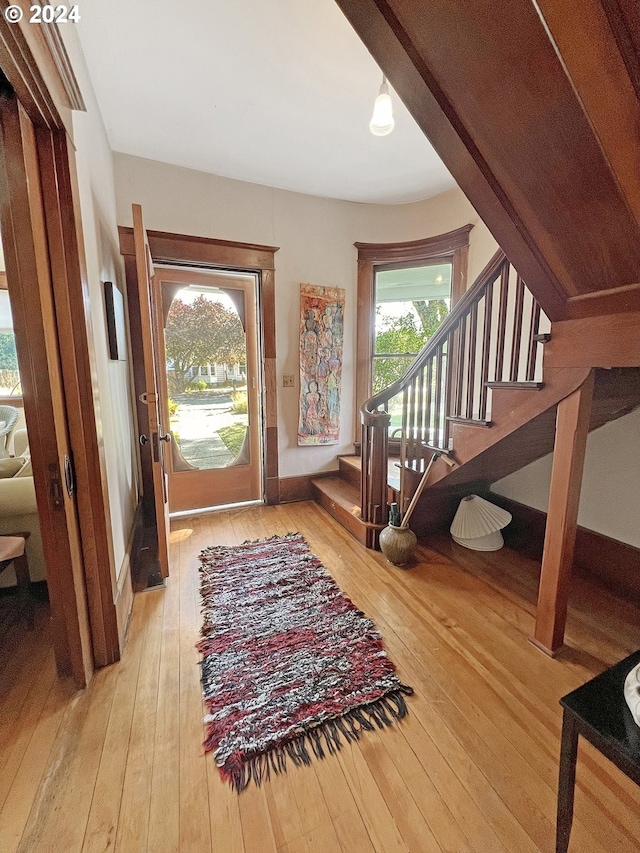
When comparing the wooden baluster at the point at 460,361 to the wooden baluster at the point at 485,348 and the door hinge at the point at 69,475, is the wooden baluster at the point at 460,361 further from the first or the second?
the door hinge at the point at 69,475

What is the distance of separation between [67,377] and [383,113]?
6.38 ft

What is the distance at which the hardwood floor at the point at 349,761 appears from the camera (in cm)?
96

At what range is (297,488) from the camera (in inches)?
135

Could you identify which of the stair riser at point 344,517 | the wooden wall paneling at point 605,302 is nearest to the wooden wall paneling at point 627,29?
the wooden wall paneling at point 605,302

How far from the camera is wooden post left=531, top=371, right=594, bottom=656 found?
57.3 inches

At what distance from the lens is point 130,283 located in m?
2.62

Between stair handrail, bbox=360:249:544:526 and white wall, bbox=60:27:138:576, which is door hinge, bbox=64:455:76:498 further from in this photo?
stair handrail, bbox=360:249:544:526

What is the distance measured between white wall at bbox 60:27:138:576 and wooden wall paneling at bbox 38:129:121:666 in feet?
0.39

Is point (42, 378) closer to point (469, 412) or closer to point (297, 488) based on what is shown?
point (469, 412)

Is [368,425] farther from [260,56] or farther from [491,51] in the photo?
[260,56]

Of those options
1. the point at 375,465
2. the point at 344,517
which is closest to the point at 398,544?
the point at 375,465

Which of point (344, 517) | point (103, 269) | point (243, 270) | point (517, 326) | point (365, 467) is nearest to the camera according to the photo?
point (517, 326)

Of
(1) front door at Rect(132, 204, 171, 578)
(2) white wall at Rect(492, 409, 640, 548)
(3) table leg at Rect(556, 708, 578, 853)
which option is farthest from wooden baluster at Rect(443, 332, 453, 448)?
(1) front door at Rect(132, 204, 171, 578)

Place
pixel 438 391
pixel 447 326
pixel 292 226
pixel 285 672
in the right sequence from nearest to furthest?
pixel 285 672 → pixel 447 326 → pixel 438 391 → pixel 292 226
